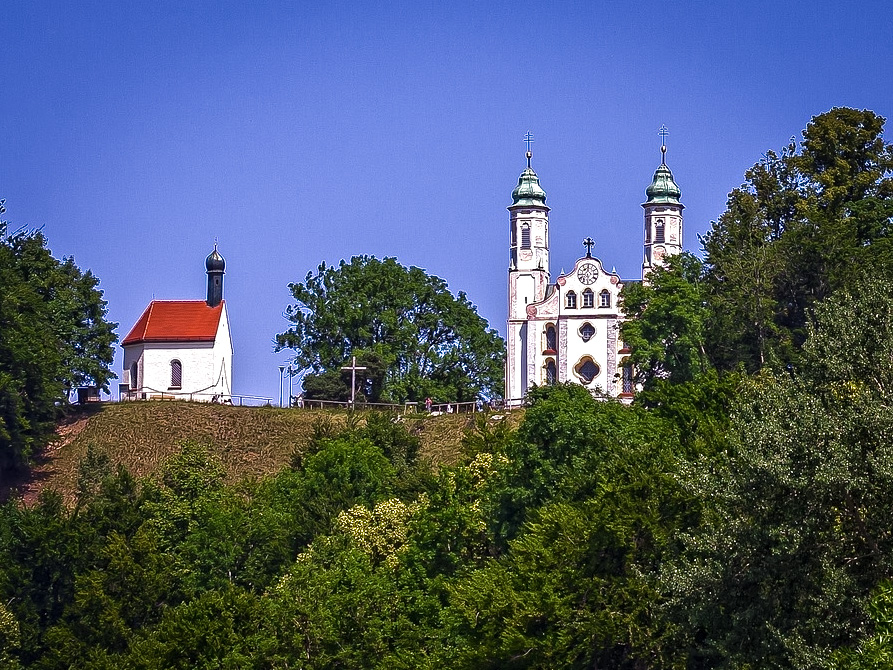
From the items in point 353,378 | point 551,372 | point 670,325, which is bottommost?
point 353,378

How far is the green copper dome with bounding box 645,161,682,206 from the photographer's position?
14038 cm

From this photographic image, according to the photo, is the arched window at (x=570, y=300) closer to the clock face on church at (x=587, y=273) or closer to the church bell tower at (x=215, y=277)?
the clock face on church at (x=587, y=273)

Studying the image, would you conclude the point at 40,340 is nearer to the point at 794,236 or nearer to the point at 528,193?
the point at 794,236

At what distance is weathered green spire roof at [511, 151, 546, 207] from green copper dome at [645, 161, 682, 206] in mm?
6664

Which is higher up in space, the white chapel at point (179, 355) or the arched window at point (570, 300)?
the arched window at point (570, 300)

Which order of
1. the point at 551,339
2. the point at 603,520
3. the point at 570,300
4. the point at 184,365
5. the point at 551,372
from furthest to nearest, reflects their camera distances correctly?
the point at 570,300
the point at 551,339
the point at 551,372
the point at 184,365
the point at 603,520

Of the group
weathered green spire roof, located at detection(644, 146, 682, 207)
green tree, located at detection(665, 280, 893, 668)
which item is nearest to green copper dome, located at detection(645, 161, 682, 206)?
weathered green spire roof, located at detection(644, 146, 682, 207)

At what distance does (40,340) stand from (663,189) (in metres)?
57.0

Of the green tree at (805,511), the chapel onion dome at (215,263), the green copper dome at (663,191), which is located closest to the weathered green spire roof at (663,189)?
the green copper dome at (663,191)

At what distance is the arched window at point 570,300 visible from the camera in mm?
131875

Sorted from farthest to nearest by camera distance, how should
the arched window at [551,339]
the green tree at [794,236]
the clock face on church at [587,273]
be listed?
the clock face on church at [587,273], the arched window at [551,339], the green tree at [794,236]

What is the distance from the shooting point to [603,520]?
5378 cm

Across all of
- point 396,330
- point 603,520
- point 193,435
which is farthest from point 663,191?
point 603,520

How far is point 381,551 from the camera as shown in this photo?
228ft
